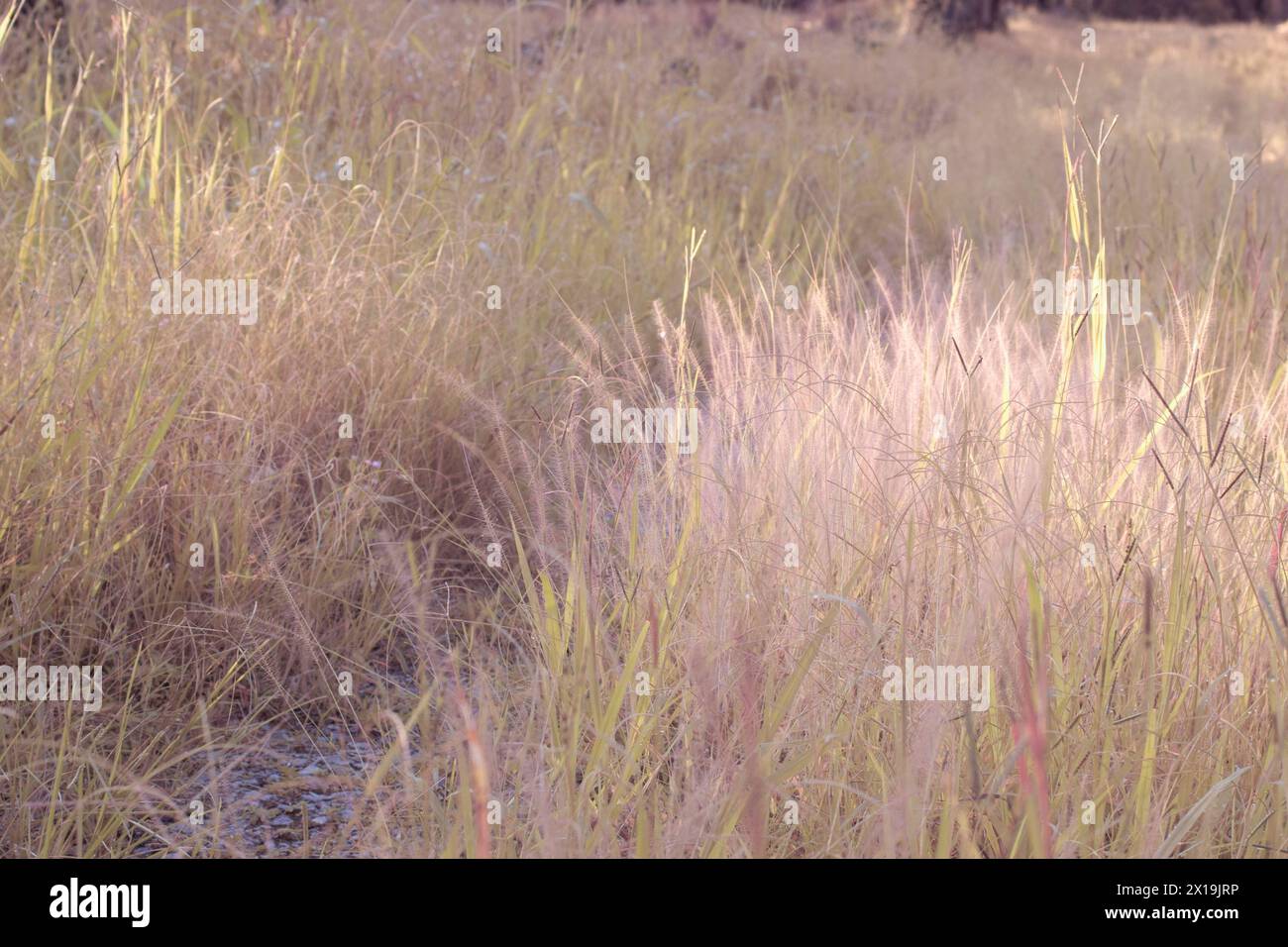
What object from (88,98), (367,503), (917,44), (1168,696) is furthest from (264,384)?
(917,44)

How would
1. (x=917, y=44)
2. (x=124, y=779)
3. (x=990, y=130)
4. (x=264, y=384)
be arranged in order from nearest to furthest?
(x=124, y=779), (x=264, y=384), (x=990, y=130), (x=917, y=44)

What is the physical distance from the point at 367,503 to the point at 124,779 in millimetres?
753

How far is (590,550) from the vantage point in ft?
6.17

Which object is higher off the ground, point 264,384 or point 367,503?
point 264,384

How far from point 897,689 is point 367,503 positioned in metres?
1.14

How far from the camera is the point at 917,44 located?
1259cm

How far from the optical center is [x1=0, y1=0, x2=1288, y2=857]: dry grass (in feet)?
4.95

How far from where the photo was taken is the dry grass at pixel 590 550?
4.95 feet

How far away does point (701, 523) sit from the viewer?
2104 millimetres

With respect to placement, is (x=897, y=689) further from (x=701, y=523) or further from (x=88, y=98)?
(x=88, y=98)

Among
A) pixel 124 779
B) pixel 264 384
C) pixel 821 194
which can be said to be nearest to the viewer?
pixel 124 779

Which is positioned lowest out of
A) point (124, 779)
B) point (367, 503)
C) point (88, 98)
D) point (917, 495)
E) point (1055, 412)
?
point (124, 779)

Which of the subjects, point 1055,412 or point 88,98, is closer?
point 1055,412
